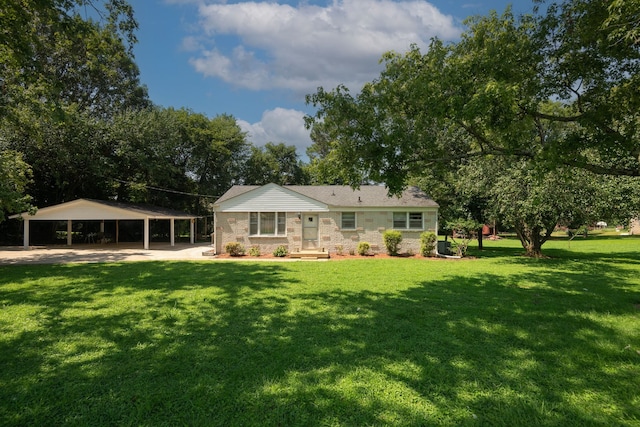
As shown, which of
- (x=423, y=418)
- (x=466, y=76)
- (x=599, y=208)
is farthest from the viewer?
(x=599, y=208)

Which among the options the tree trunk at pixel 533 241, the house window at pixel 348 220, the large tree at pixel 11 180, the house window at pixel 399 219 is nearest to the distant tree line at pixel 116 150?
the large tree at pixel 11 180

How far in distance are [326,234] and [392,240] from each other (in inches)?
139

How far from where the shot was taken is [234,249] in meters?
17.4

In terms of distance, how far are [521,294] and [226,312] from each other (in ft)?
22.6

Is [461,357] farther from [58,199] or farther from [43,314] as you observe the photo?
[58,199]

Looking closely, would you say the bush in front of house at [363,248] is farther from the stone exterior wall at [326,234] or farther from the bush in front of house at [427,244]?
the bush in front of house at [427,244]

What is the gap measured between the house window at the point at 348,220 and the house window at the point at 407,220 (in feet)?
7.44

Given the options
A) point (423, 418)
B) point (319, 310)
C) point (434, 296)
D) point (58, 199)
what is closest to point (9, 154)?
point (58, 199)

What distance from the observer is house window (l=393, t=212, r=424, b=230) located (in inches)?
720

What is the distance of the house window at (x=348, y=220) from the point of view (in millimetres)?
18219

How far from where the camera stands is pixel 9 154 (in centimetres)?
1534

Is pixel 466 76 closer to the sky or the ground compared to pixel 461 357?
closer to the sky

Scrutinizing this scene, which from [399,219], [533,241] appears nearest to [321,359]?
[399,219]

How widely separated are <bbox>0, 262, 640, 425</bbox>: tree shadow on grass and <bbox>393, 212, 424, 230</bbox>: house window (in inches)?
410
